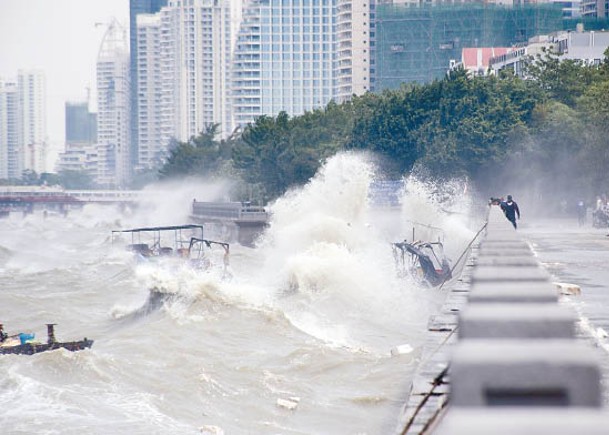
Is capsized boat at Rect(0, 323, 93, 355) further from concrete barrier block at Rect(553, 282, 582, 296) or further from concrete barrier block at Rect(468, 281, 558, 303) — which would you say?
concrete barrier block at Rect(468, 281, 558, 303)

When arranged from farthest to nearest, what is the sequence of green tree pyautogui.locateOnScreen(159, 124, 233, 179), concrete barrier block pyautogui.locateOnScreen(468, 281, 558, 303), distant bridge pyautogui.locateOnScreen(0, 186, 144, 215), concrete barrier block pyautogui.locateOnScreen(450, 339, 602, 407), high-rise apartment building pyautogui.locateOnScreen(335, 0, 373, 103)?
distant bridge pyautogui.locateOnScreen(0, 186, 144, 215) → high-rise apartment building pyautogui.locateOnScreen(335, 0, 373, 103) → green tree pyautogui.locateOnScreen(159, 124, 233, 179) → concrete barrier block pyautogui.locateOnScreen(468, 281, 558, 303) → concrete barrier block pyautogui.locateOnScreen(450, 339, 602, 407)

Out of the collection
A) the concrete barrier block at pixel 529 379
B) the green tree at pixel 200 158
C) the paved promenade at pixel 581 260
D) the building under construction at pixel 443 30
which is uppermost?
the building under construction at pixel 443 30

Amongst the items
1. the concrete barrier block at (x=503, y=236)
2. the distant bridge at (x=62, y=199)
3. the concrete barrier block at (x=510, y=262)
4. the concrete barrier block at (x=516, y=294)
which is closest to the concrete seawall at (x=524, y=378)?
the concrete barrier block at (x=516, y=294)

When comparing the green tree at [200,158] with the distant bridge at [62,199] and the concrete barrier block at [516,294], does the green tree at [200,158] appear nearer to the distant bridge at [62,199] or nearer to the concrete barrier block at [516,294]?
the distant bridge at [62,199]

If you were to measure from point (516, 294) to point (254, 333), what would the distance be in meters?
23.4

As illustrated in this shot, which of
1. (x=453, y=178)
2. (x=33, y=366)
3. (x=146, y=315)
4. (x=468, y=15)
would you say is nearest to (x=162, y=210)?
(x=468, y=15)

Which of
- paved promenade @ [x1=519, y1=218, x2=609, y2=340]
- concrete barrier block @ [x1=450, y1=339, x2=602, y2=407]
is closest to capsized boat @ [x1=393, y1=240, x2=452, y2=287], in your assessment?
paved promenade @ [x1=519, y1=218, x2=609, y2=340]

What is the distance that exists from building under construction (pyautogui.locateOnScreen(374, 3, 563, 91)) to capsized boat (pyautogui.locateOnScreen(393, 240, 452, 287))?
8558cm

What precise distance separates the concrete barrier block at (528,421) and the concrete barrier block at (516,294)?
773 mm

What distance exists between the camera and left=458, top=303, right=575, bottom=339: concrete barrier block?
210 cm

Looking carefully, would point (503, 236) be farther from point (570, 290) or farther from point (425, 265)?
point (425, 265)

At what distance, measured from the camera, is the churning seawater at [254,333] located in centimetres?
1672

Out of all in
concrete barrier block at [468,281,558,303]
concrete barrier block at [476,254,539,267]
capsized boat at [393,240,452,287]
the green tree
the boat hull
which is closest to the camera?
concrete barrier block at [468,281,558,303]

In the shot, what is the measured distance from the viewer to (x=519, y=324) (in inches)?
84.8
